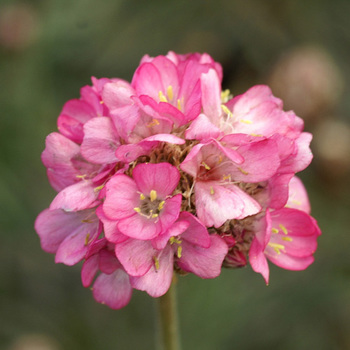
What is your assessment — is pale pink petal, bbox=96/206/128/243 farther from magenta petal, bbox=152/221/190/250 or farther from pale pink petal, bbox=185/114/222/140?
pale pink petal, bbox=185/114/222/140

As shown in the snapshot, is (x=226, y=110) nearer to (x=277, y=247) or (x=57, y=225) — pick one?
(x=277, y=247)

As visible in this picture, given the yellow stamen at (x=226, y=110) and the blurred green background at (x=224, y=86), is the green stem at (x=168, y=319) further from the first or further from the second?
the blurred green background at (x=224, y=86)

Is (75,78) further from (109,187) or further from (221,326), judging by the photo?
(109,187)

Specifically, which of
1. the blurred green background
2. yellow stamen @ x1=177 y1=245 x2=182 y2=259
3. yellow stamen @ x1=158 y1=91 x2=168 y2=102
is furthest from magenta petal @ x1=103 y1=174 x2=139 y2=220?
the blurred green background

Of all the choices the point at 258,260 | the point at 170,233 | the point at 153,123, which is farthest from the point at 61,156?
the point at 258,260

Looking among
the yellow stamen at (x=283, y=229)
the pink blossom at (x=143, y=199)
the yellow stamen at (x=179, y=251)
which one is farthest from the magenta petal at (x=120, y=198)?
the yellow stamen at (x=283, y=229)

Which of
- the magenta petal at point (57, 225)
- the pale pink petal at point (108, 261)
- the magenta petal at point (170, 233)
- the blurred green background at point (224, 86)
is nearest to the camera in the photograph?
the magenta petal at point (170, 233)
